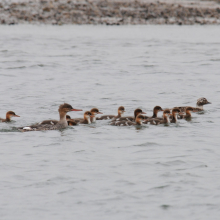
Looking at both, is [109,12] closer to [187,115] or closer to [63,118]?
[187,115]

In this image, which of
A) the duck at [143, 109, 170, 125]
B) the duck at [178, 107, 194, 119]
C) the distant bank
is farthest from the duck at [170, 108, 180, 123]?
the distant bank

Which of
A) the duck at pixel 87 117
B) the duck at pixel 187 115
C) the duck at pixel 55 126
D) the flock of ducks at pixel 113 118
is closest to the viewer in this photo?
the duck at pixel 55 126

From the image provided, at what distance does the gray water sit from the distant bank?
1401cm

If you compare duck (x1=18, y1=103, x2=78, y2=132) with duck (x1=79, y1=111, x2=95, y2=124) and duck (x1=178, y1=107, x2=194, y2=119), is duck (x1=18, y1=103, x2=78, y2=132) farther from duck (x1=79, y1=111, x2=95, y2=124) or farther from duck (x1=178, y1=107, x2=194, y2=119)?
duck (x1=178, y1=107, x2=194, y2=119)

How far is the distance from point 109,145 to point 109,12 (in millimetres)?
32150

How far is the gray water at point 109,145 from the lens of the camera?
8203mm

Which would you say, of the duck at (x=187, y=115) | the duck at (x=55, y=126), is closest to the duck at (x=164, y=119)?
the duck at (x=187, y=115)

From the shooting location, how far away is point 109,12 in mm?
42562

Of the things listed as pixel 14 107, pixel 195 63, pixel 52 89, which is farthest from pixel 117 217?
pixel 195 63

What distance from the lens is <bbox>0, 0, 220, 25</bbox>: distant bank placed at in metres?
39.8

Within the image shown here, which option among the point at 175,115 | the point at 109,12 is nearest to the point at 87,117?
the point at 175,115

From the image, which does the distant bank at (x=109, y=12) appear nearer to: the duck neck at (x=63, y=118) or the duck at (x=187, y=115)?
the duck at (x=187, y=115)

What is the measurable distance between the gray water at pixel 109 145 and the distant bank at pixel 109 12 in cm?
1401

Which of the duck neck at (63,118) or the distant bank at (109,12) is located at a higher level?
the distant bank at (109,12)
